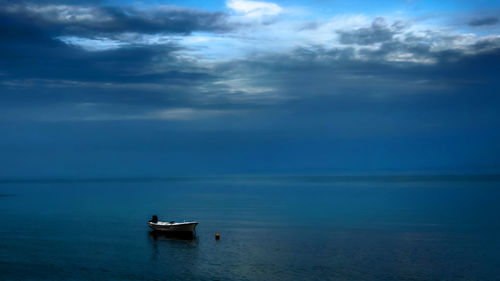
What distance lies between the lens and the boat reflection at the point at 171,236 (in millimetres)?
54812

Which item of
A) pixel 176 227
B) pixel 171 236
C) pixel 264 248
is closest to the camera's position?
pixel 264 248

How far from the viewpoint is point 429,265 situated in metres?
38.6

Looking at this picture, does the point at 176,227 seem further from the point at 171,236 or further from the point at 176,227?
the point at 171,236

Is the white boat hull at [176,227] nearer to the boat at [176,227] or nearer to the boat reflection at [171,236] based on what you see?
the boat at [176,227]

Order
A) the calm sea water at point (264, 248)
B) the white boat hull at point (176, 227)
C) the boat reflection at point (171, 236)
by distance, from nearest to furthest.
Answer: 1. the calm sea water at point (264, 248)
2. the boat reflection at point (171, 236)
3. the white boat hull at point (176, 227)

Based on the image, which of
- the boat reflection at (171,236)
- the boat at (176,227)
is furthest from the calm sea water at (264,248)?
the boat at (176,227)

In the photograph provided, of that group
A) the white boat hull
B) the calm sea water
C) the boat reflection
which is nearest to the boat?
the white boat hull

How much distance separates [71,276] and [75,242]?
16.1 metres

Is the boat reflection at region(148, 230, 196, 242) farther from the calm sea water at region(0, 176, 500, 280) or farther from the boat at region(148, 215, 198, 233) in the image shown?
the calm sea water at region(0, 176, 500, 280)

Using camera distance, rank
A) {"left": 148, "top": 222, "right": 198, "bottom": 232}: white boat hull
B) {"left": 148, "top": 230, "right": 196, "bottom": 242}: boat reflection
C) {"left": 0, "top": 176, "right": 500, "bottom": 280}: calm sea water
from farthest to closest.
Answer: {"left": 148, "top": 222, "right": 198, "bottom": 232}: white boat hull < {"left": 148, "top": 230, "right": 196, "bottom": 242}: boat reflection < {"left": 0, "top": 176, "right": 500, "bottom": 280}: calm sea water

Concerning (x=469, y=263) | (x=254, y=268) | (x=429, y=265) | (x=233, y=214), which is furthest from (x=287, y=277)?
(x=233, y=214)

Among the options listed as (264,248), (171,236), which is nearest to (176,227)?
(171,236)

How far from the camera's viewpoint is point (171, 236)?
57.0 meters

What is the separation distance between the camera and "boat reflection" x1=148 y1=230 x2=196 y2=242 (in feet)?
180
